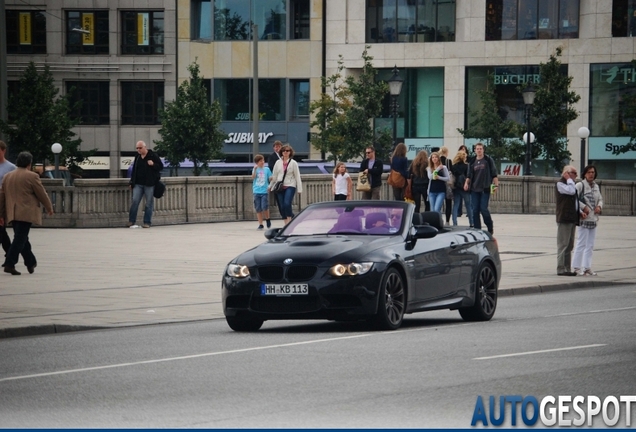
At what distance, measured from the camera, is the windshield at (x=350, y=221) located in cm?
1517

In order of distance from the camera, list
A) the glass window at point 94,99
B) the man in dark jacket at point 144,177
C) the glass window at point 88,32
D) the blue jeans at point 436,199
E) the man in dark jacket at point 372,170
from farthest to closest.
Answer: the glass window at point 94,99, the glass window at point 88,32, the man in dark jacket at point 144,177, the man in dark jacket at point 372,170, the blue jeans at point 436,199

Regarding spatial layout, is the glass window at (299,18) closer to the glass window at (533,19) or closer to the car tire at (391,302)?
the glass window at (533,19)

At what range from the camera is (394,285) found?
14.4 meters

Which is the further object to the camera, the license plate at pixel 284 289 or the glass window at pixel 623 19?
the glass window at pixel 623 19

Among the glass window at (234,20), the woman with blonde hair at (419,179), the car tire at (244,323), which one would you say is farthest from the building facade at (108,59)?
the car tire at (244,323)

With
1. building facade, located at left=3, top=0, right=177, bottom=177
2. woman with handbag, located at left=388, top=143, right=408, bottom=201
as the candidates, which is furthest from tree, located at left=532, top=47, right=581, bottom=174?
woman with handbag, located at left=388, top=143, right=408, bottom=201

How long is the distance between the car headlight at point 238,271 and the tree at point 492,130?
Answer: 50421 millimetres

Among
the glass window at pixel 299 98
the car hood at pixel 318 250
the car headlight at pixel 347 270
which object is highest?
the glass window at pixel 299 98

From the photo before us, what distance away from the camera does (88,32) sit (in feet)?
251

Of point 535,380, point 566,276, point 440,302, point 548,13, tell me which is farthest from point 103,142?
point 535,380

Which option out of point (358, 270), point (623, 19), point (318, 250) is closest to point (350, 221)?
point (318, 250)

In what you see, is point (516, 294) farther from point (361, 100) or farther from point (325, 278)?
point (361, 100)

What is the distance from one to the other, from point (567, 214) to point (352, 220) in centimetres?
885

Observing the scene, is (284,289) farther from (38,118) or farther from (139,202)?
(38,118)
